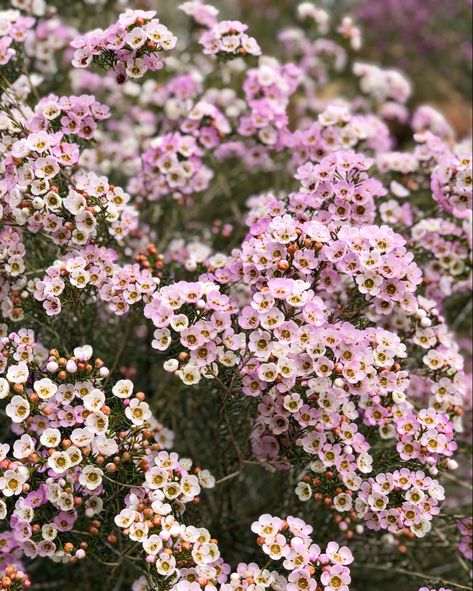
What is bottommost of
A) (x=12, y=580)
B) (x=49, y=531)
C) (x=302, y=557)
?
(x=12, y=580)

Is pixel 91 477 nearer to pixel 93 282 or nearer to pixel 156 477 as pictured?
pixel 156 477

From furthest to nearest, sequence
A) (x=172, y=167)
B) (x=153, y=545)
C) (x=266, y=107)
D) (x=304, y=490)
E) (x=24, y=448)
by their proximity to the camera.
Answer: (x=266, y=107)
(x=172, y=167)
(x=304, y=490)
(x=24, y=448)
(x=153, y=545)

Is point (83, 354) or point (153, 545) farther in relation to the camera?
point (83, 354)

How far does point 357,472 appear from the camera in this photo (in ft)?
8.09

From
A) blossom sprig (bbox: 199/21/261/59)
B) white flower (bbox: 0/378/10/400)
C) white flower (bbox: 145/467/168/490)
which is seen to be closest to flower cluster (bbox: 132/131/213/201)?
blossom sprig (bbox: 199/21/261/59)

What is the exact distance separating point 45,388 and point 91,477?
1.03ft

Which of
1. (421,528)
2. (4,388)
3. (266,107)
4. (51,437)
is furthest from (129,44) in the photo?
(421,528)

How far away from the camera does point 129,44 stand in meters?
2.50

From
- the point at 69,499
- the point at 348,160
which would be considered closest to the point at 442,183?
the point at 348,160

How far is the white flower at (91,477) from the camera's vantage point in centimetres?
220

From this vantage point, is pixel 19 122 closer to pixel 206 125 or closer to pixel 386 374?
pixel 206 125

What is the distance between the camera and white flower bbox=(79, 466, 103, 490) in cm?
220

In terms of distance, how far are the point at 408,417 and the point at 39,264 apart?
1597 mm

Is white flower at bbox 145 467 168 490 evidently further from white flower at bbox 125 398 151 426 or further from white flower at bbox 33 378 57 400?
white flower at bbox 33 378 57 400
